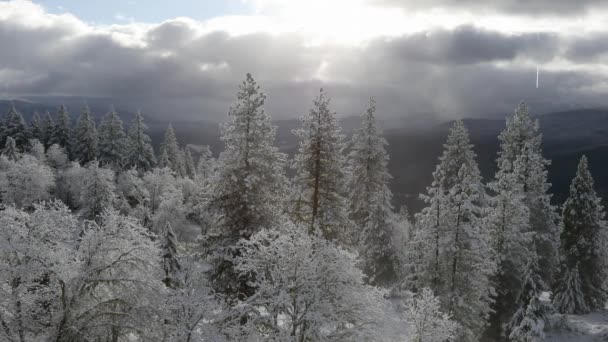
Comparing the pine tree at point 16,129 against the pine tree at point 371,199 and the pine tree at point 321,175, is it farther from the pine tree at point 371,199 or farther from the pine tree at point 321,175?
the pine tree at point 321,175

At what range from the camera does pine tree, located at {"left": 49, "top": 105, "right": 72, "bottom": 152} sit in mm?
81188

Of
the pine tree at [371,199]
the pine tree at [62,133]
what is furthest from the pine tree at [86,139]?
the pine tree at [371,199]

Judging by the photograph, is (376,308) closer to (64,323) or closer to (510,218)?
(64,323)

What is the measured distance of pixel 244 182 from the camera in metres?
23.9

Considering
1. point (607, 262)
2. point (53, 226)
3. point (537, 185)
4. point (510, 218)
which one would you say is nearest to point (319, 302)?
point (53, 226)

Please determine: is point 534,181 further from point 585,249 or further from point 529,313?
point 529,313

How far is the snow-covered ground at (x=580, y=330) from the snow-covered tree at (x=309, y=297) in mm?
25121

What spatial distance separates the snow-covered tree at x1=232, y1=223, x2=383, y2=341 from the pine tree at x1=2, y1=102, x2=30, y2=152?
79.1 m

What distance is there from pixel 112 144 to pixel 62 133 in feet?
67.0

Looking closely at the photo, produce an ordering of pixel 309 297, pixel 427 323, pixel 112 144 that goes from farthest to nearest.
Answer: pixel 112 144
pixel 427 323
pixel 309 297

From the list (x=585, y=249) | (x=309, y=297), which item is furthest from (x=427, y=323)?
(x=585, y=249)

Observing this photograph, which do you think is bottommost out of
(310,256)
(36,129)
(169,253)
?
(169,253)

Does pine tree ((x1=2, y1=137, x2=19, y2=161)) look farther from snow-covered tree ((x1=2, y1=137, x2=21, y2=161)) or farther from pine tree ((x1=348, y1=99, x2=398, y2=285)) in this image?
pine tree ((x1=348, y1=99, x2=398, y2=285))

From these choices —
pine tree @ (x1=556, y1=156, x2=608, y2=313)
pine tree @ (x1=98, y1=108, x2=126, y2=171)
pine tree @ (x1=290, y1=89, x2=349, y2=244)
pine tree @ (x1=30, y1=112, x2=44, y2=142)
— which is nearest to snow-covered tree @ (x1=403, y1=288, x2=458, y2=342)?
pine tree @ (x1=290, y1=89, x2=349, y2=244)
